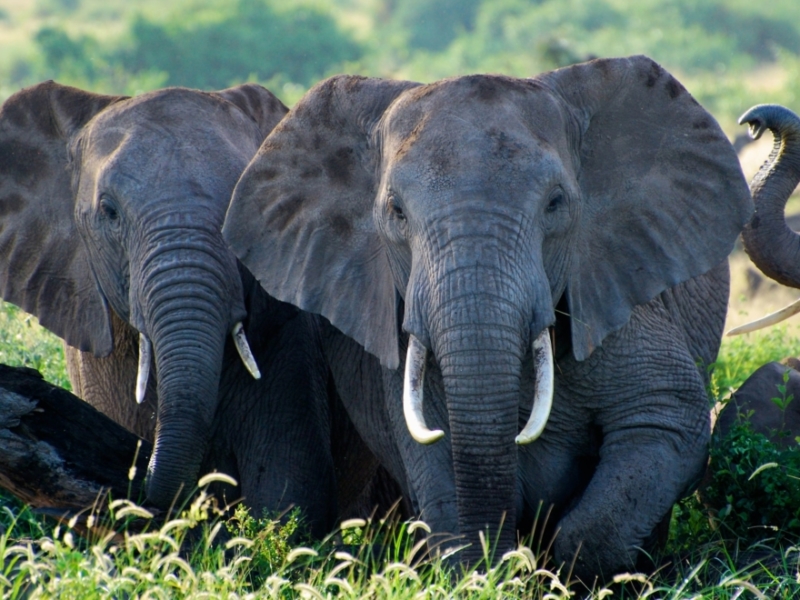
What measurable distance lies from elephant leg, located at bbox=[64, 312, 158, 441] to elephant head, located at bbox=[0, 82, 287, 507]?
17 centimetres

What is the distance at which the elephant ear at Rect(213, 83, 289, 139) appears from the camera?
618 centimetres

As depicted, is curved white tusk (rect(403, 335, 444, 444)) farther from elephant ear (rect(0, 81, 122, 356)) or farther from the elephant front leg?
A: elephant ear (rect(0, 81, 122, 356))

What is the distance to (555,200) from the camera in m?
4.75

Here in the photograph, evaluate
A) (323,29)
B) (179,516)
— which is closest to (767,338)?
(179,516)

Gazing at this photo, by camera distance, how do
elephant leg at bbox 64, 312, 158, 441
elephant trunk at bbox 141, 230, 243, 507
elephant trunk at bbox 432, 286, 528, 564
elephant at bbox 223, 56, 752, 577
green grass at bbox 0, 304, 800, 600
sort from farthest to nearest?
elephant leg at bbox 64, 312, 158, 441, elephant trunk at bbox 141, 230, 243, 507, elephant at bbox 223, 56, 752, 577, elephant trunk at bbox 432, 286, 528, 564, green grass at bbox 0, 304, 800, 600

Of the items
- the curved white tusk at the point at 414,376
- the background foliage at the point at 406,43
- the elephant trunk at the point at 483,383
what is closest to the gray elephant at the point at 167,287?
the curved white tusk at the point at 414,376

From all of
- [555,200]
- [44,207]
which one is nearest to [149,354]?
[44,207]

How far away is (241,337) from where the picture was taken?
546 cm

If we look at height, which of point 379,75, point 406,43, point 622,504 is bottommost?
point 622,504

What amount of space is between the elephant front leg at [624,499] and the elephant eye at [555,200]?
0.86 m

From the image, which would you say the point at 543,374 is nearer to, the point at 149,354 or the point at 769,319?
the point at 149,354

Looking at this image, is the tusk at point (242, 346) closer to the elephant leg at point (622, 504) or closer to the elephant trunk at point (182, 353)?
the elephant trunk at point (182, 353)

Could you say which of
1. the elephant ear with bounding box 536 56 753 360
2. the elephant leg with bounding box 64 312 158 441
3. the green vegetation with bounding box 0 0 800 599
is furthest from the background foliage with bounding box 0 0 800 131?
Answer: the elephant ear with bounding box 536 56 753 360

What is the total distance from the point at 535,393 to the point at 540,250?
1.53ft
